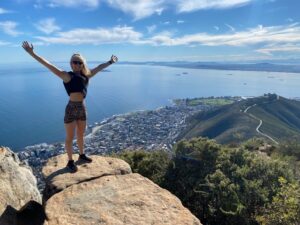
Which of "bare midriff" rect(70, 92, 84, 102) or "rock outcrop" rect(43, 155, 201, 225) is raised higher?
"bare midriff" rect(70, 92, 84, 102)

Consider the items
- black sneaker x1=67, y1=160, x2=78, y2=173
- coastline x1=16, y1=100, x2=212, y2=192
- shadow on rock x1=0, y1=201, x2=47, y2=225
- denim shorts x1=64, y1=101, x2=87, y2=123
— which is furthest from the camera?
coastline x1=16, y1=100, x2=212, y2=192

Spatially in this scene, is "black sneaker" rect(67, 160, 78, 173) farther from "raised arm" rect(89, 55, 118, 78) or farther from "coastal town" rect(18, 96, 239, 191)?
"coastal town" rect(18, 96, 239, 191)

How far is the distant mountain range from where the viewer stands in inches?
2879

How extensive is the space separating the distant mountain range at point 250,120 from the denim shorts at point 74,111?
2360 inches

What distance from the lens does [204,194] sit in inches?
463

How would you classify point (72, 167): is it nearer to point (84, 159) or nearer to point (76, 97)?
point (84, 159)

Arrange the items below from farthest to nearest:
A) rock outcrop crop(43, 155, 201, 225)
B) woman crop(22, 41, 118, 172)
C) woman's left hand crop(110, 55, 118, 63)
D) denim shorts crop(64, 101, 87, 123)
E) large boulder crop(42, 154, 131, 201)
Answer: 1. woman's left hand crop(110, 55, 118, 63)
2. denim shorts crop(64, 101, 87, 123)
3. large boulder crop(42, 154, 131, 201)
4. woman crop(22, 41, 118, 172)
5. rock outcrop crop(43, 155, 201, 225)

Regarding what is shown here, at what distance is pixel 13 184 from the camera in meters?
6.87

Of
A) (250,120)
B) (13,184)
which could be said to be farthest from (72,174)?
(250,120)

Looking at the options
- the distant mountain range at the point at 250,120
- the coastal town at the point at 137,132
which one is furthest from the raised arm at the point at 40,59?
the distant mountain range at the point at 250,120

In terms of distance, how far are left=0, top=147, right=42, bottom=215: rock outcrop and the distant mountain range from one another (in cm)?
6009

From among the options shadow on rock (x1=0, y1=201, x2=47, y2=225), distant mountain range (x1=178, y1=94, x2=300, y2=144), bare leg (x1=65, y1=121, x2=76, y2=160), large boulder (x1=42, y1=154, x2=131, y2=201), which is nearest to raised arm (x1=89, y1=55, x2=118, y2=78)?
bare leg (x1=65, y1=121, x2=76, y2=160)

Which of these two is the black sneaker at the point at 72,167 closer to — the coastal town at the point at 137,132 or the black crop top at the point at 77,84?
the black crop top at the point at 77,84

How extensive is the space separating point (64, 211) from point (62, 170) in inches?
79.4
